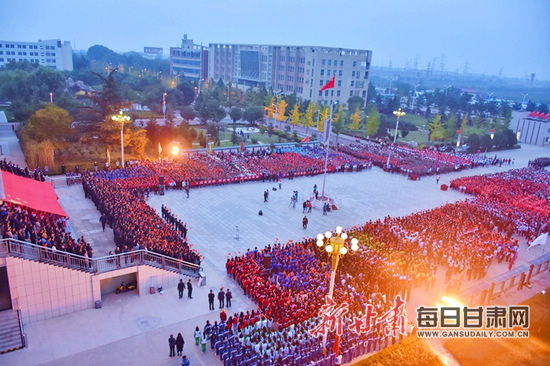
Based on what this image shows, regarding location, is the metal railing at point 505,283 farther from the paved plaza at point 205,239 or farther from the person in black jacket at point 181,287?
the person in black jacket at point 181,287

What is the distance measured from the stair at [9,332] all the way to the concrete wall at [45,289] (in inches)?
18.1

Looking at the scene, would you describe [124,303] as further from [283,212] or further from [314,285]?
[283,212]

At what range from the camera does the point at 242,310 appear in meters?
16.9

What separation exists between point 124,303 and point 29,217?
637 centimetres

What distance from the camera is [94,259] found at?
651 inches

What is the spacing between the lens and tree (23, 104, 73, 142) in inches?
1458

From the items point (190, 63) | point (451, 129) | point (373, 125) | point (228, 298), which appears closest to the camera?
point (228, 298)

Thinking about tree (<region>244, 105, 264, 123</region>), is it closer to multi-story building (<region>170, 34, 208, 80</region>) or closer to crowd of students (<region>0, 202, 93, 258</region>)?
crowd of students (<region>0, 202, 93, 258</region>)

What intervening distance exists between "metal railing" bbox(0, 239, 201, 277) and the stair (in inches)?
87.2

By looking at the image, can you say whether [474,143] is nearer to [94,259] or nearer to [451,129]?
[451,129]

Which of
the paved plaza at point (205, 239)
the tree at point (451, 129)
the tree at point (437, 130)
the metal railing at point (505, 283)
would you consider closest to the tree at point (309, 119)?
the tree at point (437, 130)

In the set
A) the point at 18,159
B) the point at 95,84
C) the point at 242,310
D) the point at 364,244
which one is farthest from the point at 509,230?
the point at 95,84

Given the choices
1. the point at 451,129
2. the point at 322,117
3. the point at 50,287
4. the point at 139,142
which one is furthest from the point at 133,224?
the point at 451,129

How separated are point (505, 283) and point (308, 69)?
229 feet
